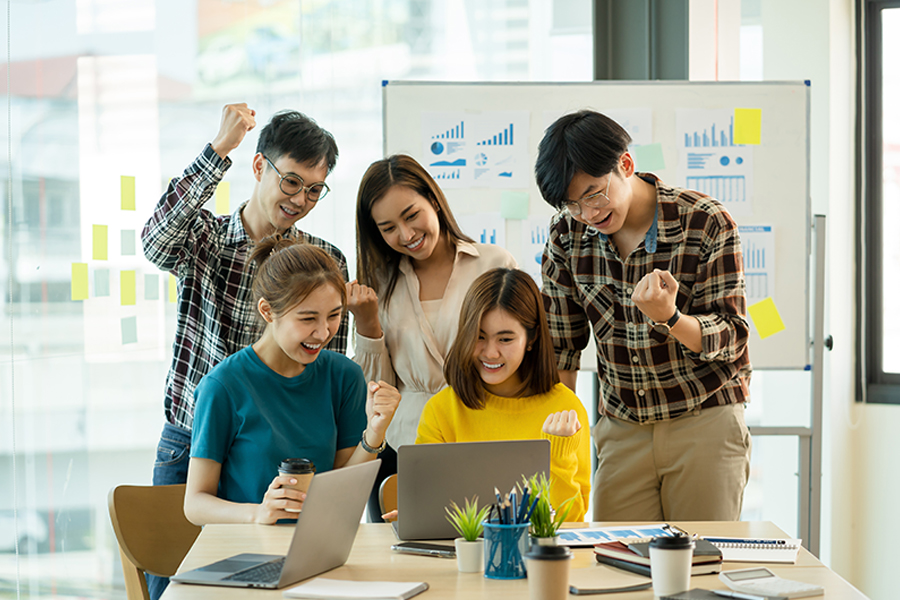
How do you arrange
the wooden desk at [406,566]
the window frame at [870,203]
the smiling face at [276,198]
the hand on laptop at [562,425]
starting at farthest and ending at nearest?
the window frame at [870,203] → the smiling face at [276,198] → the hand on laptop at [562,425] → the wooden desk at [406,566]

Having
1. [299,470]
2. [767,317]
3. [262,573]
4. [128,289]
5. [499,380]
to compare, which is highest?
[128,289]

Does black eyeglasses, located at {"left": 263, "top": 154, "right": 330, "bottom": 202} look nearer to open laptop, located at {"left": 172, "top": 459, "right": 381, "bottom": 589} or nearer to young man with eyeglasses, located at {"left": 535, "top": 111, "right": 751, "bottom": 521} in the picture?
young man with eyeglasses, located at {"left": 535, "top": 111, "right": 751, "bottom": 521}

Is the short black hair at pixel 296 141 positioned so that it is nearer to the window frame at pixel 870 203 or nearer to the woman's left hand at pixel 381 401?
the woman's left hand at pixel 381 401

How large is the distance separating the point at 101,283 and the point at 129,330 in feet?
0.60

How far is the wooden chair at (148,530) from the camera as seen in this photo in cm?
181

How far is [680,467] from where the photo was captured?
6.52ft

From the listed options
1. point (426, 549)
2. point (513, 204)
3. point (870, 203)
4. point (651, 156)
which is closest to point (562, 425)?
point (426, 549)

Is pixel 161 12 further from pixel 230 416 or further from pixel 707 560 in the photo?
pixel 707 560

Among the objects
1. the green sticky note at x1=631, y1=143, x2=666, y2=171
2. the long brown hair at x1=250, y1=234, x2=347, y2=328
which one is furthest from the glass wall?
the long brown hair at x1=250, y1=234, x2=347, y2=328

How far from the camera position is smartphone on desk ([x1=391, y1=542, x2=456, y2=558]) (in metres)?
1.46

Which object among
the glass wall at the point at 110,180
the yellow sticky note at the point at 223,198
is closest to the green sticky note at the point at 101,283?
the glass wall at the point at 110,180

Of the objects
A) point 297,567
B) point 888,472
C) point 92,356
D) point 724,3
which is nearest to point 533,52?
point 724,3

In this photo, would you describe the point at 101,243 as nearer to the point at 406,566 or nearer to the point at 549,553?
the point at 406,566

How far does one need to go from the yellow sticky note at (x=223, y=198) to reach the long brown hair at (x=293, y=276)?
98cm
